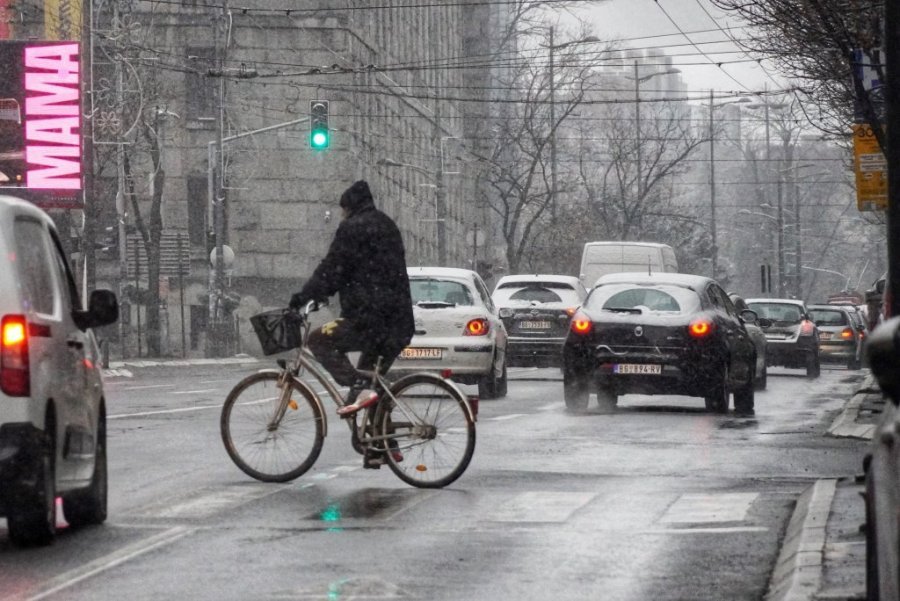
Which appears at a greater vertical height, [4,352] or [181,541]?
[4,352]

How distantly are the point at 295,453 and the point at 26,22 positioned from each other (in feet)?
129

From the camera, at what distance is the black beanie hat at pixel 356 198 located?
1281 cm

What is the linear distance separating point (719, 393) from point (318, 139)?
784 inches

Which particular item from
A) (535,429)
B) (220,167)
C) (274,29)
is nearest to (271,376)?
(535,429)

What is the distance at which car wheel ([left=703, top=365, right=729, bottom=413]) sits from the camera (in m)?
22.0

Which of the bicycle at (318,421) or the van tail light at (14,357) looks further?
the bicycle at (318,421)

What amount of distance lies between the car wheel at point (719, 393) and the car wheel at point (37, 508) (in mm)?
13273

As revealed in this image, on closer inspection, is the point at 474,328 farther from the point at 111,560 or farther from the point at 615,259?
the point at 615,259

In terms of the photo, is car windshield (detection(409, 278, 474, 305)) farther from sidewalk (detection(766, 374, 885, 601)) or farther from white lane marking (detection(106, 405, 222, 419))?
sidewalk (detection(766, 374, 885, 601))

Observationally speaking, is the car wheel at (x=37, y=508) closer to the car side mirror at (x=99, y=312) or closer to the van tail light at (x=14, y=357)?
the van tail light at (x=14, y=357)

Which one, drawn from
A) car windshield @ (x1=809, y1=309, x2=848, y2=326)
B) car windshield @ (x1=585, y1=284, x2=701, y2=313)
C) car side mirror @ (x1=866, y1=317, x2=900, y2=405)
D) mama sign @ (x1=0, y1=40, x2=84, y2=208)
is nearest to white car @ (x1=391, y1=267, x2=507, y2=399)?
car windshield @ (x1=585, y1=284, x2=701, y2=313)

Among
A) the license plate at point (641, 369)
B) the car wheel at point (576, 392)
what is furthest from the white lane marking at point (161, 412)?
the license plate at point (641, 369)

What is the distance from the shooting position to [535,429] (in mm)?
18797

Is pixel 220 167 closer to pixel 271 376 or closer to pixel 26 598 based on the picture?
pixel 271 376
